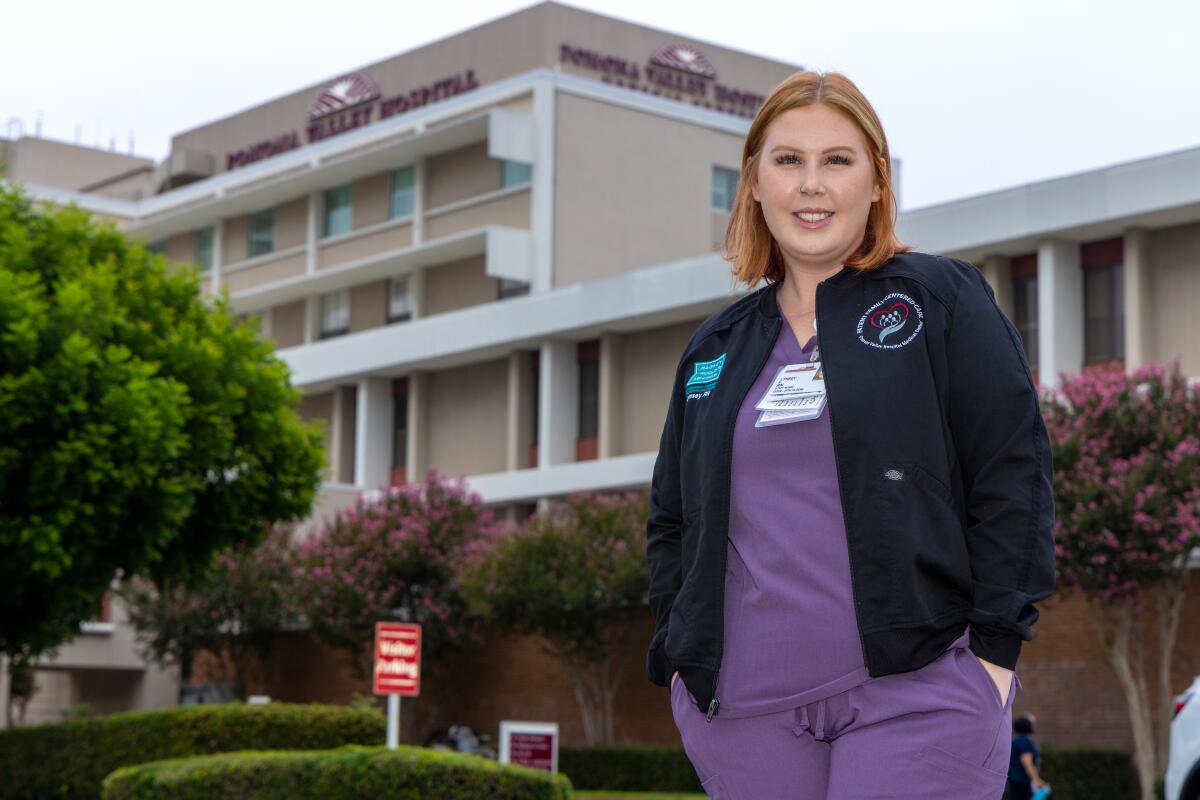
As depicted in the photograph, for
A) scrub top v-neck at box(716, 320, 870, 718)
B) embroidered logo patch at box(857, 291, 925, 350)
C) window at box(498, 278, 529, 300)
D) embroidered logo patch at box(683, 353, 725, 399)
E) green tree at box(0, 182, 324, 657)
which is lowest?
scrub top v-neck at box(716, 320, 870, 718)

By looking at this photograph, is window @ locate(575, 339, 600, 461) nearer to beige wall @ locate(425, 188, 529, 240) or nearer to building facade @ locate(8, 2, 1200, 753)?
building facade @ locate(8, 2, 1200, 753)

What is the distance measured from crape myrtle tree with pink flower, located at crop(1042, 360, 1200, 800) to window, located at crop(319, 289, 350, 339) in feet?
94.5

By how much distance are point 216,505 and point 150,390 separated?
3.06 m

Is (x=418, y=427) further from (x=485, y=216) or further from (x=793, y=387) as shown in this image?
(x=793, y=387)

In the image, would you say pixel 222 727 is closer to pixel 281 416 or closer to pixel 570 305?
pixel 281 416

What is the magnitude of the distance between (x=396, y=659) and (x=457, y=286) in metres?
27.2

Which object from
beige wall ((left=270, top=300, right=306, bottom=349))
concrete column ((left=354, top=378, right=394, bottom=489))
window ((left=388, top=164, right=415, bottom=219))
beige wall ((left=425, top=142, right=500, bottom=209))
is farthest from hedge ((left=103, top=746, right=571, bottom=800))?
beige wall ((left=270, top=300, right=306, bottom=349))

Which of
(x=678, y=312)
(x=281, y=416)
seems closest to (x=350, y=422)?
(x=678, y=312)

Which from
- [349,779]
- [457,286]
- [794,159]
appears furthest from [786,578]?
[457,286]

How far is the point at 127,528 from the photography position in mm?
23688

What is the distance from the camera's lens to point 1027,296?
33.8m

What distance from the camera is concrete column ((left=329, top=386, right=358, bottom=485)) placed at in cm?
4988

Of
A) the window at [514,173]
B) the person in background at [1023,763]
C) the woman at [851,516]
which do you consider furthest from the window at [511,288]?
the woman at [851,516]

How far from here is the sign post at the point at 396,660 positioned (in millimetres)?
21812
